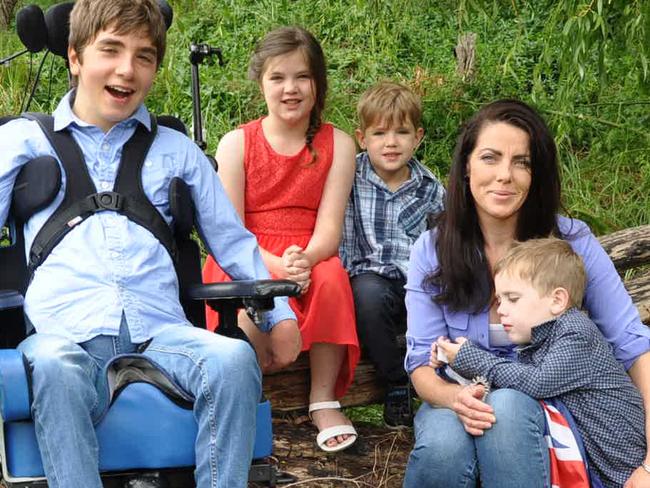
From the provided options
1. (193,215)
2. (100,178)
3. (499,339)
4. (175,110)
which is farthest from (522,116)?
(175,110)

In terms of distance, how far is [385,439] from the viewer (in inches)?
186

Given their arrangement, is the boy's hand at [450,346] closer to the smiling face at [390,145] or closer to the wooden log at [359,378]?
the wooden log at [359,378]

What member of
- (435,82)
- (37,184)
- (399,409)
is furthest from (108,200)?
(435,82)

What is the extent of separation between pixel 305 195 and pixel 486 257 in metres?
1.05

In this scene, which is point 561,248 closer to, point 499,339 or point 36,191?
point 499,339

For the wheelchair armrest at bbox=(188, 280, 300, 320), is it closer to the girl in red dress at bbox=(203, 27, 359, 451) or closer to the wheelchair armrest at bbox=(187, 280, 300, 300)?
the wheelchair armrest at bbox=(187, 280, 300, 300)

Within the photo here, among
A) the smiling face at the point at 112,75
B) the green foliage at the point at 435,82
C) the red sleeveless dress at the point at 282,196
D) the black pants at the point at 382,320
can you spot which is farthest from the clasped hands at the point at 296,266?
the green foliage at the point at 435,82

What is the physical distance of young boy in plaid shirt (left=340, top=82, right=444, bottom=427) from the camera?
15.0 feet

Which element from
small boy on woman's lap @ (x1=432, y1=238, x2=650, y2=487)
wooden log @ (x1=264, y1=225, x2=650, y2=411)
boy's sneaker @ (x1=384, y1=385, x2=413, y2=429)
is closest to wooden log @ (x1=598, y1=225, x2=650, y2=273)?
wooden log @ (x1=264, y1=225, x2=650, y2=411)

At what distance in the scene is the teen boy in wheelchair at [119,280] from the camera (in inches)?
122

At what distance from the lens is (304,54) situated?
182 inches

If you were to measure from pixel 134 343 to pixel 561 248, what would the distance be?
1.28 meters

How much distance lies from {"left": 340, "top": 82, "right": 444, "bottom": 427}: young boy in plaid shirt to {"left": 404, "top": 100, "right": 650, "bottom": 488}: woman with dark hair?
0.78 m

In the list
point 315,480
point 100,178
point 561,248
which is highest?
point 100,178
